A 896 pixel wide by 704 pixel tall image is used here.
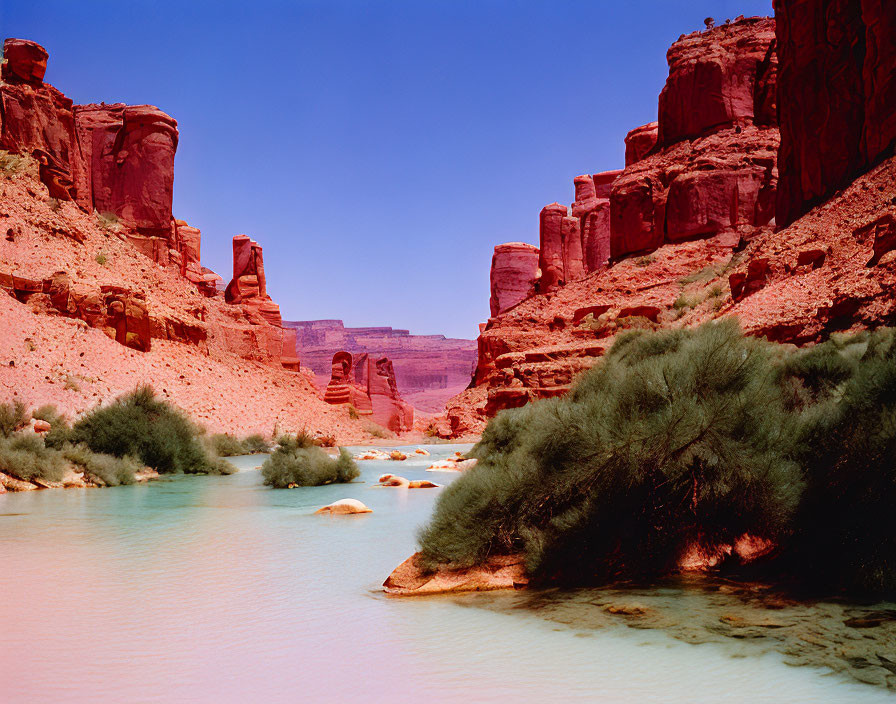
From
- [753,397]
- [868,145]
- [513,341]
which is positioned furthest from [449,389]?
[753,397]

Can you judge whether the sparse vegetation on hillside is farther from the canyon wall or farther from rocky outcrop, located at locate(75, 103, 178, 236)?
rocky outcrop, located at locate(75, 103, 178, 236)

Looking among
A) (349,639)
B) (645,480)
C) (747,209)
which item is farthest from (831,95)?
(349,639)

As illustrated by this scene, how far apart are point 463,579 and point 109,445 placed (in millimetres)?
16602

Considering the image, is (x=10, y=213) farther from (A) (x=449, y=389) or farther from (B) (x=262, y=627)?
(A) (x=449, y=389)

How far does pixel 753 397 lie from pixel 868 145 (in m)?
18.4

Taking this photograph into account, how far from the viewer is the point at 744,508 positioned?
21.5 ft

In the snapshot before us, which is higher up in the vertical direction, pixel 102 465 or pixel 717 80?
pixel 717 80

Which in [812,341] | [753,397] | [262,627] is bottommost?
[262,627]

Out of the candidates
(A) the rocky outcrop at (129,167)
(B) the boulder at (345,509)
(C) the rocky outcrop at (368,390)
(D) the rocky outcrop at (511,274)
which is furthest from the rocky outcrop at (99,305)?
(D) the rocky outcrop at (511,274)

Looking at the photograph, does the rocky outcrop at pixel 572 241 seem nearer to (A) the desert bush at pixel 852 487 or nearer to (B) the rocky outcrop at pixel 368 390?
(B) the rocky outcrop at pixel 368 390

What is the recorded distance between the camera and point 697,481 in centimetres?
665

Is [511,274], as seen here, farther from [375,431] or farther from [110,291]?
[110,291]

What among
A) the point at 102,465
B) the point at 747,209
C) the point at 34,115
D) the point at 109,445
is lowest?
the point at 102,465

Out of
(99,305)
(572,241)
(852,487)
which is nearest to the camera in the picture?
(852,487)
